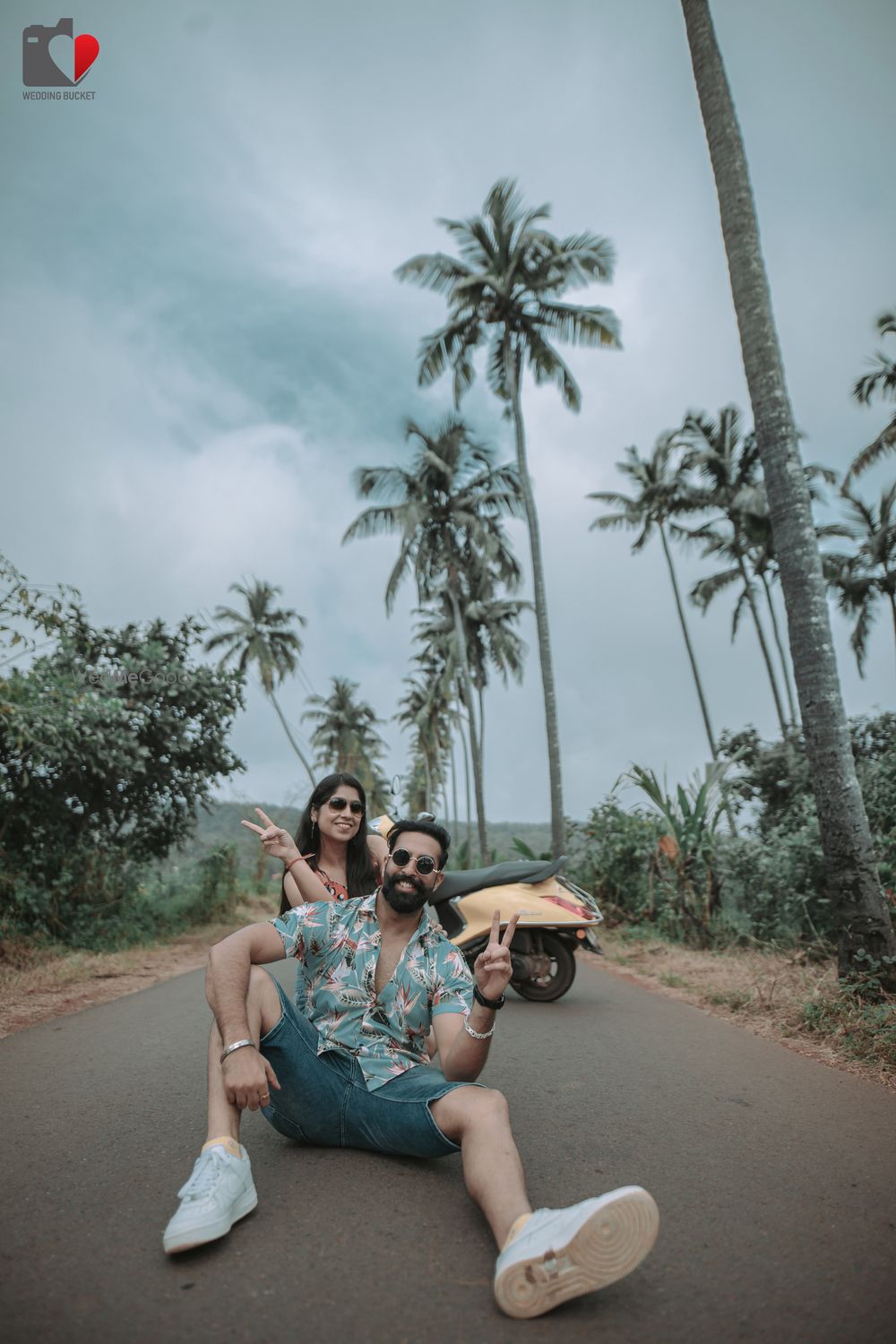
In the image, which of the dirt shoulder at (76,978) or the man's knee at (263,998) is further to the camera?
the dirt shoulder at (76,978)

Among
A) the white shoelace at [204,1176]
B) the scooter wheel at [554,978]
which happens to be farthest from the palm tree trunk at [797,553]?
the white shoelace at [204,1176]

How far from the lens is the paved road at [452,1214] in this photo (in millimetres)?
1974

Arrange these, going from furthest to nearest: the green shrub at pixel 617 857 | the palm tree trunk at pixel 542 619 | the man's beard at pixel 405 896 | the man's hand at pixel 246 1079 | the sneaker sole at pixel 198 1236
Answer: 1. the palm tree trunk at pixel 542 619
2. the green shrub at pixel 617 857
3. the man's beard at pixel 405 896
4. the man's hand at pixel 246 1079
5. the sneaker sole at pixel 198 1236

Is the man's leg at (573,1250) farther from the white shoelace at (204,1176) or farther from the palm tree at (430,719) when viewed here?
the palm tree at (430,719)

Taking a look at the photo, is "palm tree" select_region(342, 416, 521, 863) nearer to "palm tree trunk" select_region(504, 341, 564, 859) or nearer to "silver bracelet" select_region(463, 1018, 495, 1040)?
"palm tree trunk" select_region(504, 341, 564, 859)

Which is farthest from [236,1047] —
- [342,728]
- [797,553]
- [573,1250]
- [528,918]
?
[342,728]

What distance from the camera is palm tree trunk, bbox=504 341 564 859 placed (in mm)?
16875

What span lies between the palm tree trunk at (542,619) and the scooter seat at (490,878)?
9.61 meters

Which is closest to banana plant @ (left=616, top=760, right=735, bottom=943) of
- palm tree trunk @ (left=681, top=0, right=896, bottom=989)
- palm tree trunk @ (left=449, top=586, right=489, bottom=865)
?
palm tree trunk @ (left=681, top=0, right=896, bottom=989)

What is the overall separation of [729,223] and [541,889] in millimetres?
5802

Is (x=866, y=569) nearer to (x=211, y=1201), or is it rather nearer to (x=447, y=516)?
(x=447, y=516)

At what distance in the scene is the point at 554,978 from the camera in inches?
272

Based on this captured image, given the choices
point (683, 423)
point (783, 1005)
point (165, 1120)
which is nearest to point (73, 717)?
point (165, 1120)

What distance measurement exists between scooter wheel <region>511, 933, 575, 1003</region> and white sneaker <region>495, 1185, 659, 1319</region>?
16.2 feet
